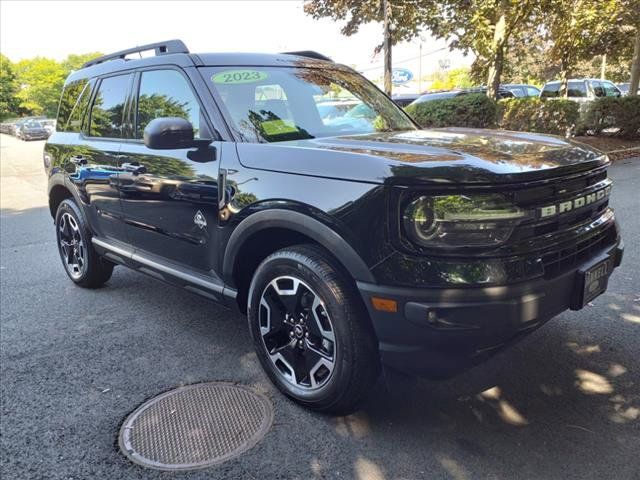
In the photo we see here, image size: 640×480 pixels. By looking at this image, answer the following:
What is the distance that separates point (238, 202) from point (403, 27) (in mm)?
13201

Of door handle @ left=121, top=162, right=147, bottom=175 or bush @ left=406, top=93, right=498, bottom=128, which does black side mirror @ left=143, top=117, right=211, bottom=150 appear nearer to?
door handle @ left=121, top=162, right=147, bottom=175

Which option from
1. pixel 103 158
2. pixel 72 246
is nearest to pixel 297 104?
pixel 103 158

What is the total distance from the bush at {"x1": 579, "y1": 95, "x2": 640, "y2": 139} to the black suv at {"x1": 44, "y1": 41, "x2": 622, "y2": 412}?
11.5 meters

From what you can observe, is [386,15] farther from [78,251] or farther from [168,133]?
[168,133]

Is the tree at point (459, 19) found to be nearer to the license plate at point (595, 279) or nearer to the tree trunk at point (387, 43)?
the tree trunk at point (387, 43)

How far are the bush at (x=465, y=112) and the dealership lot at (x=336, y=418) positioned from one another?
8.29 m

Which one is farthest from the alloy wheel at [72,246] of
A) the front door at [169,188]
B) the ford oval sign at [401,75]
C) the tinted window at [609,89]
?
the ford oval sign at [401,75]

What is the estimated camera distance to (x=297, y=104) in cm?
347

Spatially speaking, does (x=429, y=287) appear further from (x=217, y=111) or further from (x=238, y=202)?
(x=217, y=111)

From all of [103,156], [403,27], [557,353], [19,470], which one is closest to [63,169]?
[103,156]

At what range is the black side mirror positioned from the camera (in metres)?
2.98

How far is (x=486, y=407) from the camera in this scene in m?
2.79

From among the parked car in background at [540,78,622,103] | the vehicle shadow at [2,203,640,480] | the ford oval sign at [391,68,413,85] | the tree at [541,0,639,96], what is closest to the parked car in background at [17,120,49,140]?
the ford oval sign at [391,68,413,85]

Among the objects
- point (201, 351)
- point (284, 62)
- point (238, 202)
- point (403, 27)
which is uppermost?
point (403, 27)
